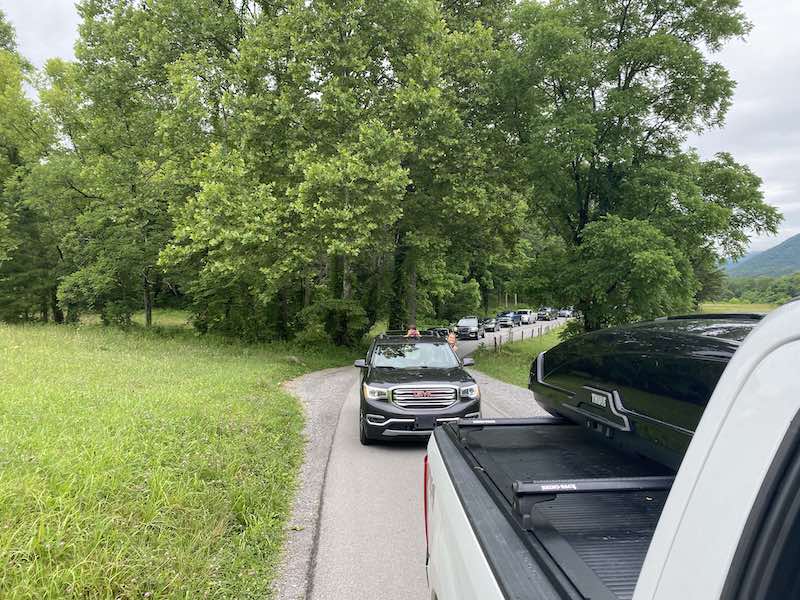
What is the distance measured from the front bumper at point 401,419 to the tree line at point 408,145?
8341mm

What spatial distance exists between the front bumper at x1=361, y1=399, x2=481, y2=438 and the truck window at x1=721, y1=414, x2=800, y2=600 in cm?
658

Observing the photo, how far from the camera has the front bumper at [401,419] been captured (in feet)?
23.9

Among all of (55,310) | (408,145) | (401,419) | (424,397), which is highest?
(408,145)

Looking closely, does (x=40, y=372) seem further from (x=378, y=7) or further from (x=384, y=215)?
(x=378, y=7)

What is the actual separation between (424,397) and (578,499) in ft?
18.1

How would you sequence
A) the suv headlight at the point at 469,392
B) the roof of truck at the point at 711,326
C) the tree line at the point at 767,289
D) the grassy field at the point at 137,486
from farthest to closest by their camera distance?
the suv headlight at the point at 469,392 < the grassy field at the point at 137,486 < the roof of truck at the point at 711,326 < the tree line at the point at 767,289

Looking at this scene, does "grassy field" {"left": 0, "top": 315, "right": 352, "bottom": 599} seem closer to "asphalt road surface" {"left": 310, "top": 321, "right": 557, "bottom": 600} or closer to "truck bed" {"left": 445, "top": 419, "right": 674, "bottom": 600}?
"asphalt road surface" {"left": 310, "top": 321, "right": 557, "bottom": 600}

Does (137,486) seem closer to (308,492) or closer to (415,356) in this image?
(308,492)

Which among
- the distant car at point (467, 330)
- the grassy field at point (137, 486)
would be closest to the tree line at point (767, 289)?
the grassy field at point (137, 486)

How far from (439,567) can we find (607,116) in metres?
17.7

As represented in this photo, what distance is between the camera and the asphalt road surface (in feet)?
12.3

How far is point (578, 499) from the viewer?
1998 mm

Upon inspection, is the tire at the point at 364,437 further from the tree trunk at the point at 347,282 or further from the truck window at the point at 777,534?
the tree trunk at the point at 347,282

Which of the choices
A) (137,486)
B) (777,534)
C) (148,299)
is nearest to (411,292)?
(148,299)
